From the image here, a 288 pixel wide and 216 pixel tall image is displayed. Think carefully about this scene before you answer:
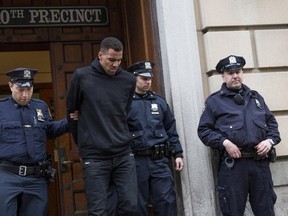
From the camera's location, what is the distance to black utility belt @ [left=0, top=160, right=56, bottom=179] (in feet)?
14.6

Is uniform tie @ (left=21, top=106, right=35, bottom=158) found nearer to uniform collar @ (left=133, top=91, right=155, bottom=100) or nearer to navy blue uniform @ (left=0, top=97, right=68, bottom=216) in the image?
navy blue uniform @ (left=0, top=97, right=68, bottom=216)

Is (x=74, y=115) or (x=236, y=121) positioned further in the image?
(x=236, y=121)

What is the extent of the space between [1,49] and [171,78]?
2420 millimetres

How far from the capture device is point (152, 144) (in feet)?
15.9

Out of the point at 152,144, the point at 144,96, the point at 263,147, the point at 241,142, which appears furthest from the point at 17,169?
the point at 263,147

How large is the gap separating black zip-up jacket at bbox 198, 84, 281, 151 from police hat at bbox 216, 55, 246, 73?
191mm

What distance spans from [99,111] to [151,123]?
834mm

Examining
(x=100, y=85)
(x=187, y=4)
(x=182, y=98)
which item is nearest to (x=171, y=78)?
(x=182, y=98)

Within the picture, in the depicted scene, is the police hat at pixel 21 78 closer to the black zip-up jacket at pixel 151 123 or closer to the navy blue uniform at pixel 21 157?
the navy blue uniform at pixel 21 157

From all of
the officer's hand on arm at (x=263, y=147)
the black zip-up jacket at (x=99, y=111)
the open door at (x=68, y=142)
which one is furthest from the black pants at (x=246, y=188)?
the open door at (x=68, y=142)

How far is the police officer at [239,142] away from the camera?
4.67m

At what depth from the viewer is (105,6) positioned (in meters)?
6.52

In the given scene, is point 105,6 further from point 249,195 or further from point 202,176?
point 249,195

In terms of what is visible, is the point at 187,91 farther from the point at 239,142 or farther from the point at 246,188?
the point at 246,188
